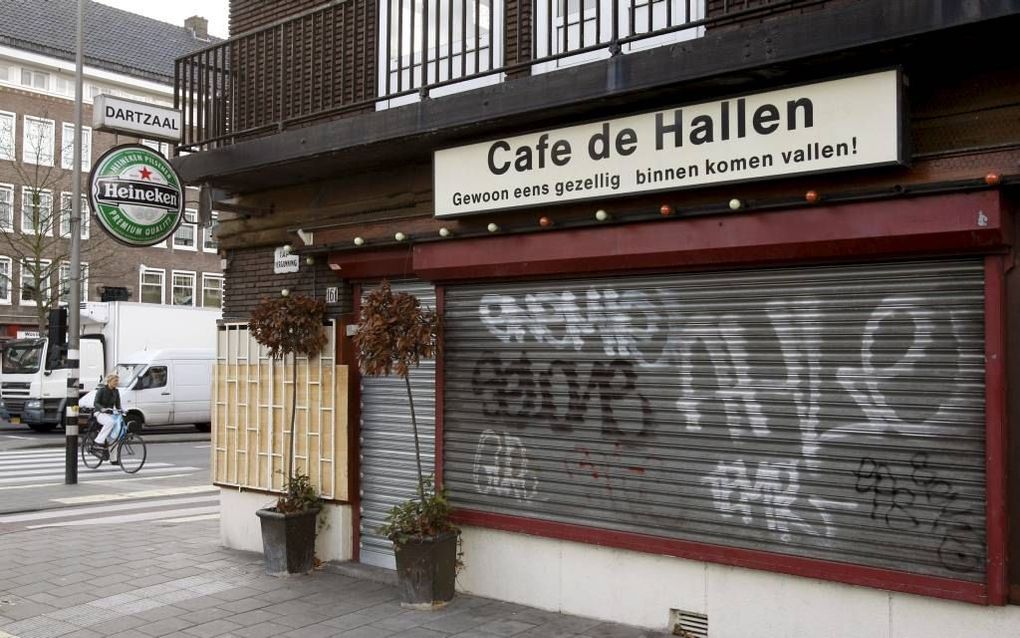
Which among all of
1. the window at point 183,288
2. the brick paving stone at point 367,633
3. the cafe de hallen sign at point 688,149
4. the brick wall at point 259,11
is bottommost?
the brick paving stone at point 367,633

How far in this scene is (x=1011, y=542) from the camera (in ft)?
17.1

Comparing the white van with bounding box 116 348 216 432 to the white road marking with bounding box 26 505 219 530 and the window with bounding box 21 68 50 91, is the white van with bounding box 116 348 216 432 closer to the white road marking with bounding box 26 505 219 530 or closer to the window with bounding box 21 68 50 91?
the white road marking with bounding box 26 505 219 530

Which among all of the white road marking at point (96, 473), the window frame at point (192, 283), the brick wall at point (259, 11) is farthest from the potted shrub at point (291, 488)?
the window frame at point (192, 283)

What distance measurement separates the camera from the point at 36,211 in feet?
109

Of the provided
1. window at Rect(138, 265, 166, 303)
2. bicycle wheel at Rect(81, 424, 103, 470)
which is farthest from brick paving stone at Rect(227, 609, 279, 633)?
window at Rect(138, 265, 166, 303)

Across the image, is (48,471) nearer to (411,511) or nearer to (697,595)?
(411,511)

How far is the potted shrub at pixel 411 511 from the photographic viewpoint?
7176mm

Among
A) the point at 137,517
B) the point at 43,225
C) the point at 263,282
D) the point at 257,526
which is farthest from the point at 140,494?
the point at 43,225

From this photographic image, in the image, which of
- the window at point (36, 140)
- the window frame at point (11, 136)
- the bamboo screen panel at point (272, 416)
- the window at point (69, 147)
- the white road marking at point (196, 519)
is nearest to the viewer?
the bamboo screen panel at point (272, 416)

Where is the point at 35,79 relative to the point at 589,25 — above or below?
above

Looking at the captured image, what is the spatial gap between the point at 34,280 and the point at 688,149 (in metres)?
33.2

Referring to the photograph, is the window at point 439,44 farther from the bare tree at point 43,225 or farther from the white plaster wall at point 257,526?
the bare tree at point 43,225

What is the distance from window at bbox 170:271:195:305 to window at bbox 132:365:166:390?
19361 mm

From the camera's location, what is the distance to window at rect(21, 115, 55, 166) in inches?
1539
